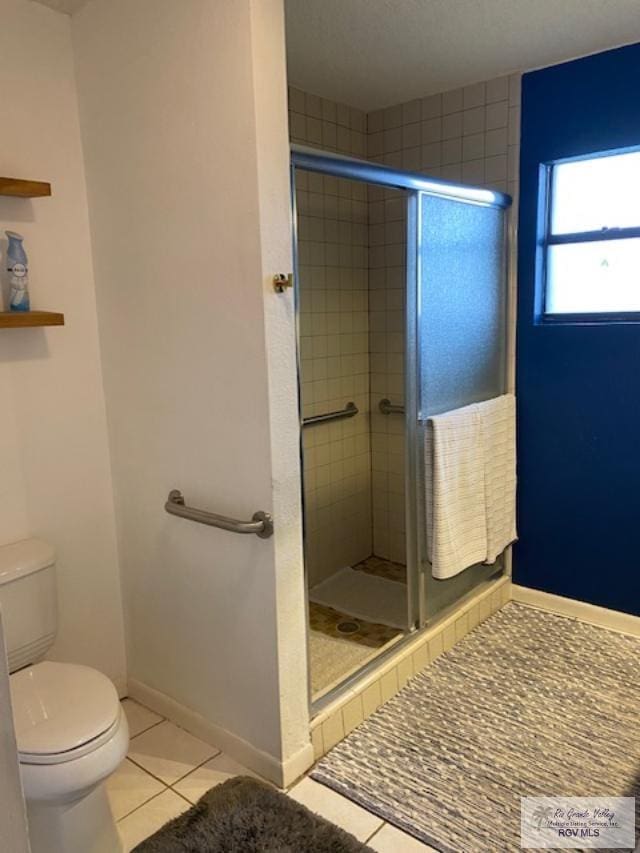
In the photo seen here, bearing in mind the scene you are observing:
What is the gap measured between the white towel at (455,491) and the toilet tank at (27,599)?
134cm

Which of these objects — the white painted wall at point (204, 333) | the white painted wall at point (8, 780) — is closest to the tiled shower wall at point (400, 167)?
the white painted wall at point (204, 333)

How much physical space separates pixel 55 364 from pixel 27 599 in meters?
0.74

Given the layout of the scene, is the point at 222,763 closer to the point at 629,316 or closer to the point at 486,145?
the point at 629,316

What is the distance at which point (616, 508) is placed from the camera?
2.70m

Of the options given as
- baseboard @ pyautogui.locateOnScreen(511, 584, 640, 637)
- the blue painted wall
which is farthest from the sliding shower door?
baseboard @ pyautogui.locateOnScreen(511, 584, 640, 637)

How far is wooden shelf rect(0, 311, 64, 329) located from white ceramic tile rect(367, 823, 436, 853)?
1720 mm

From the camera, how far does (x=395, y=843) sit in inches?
66.9

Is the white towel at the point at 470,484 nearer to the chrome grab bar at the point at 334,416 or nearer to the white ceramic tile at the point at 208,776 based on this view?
the chrome grab bar at the point at 334,416

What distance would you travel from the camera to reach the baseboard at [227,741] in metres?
1.90

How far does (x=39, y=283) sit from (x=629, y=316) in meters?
2.20

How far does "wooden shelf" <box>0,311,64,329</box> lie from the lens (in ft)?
6.01

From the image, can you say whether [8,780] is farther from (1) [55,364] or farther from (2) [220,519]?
(1) [55,364]

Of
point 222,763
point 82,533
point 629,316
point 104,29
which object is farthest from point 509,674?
point 104,29
